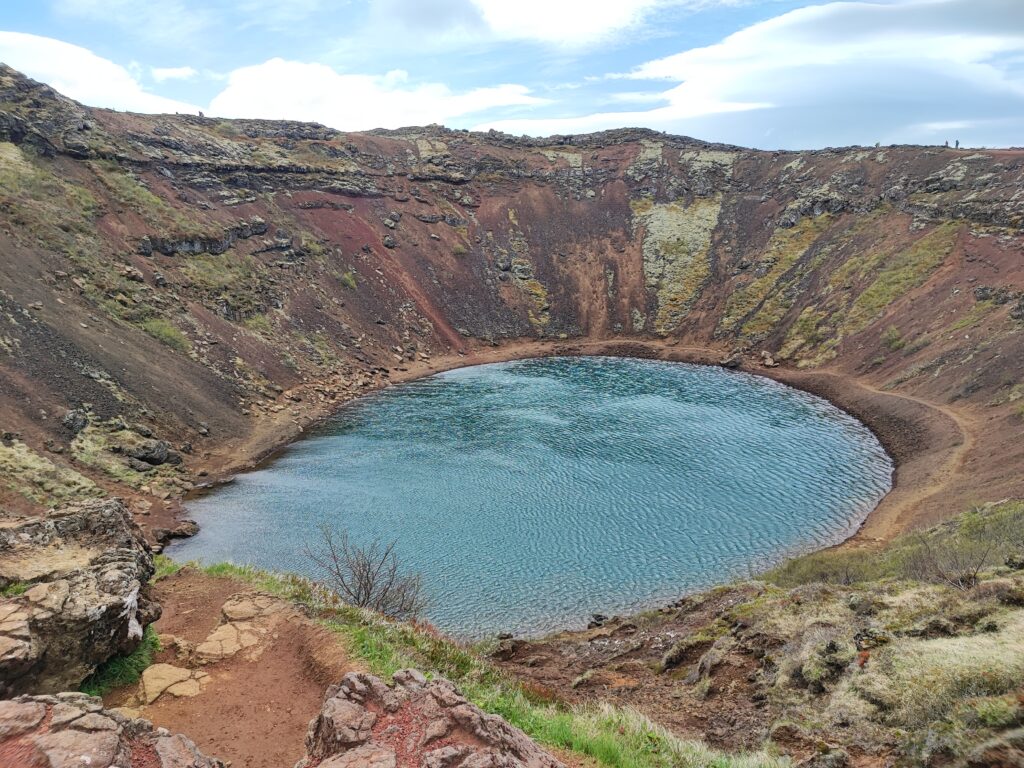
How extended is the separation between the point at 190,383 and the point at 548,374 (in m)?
36.4

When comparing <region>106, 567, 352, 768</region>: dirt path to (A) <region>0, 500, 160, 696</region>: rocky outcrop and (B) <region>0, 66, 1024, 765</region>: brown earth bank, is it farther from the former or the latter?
(A) <region>0, 500, 160, 696</region>: rocky outcrop

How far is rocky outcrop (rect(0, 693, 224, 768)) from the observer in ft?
24.9

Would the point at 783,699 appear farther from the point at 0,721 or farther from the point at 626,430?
the point at 626,430

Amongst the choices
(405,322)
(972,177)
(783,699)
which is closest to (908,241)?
(972,177)

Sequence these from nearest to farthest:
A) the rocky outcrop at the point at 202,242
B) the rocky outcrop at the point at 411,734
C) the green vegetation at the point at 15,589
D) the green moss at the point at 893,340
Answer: the rocky outcrop at the point at 411,734 < the green vegetation at the point at 15,589 < the green moss at the point at 893,340 < the rocky outcrop at the point at 202,242

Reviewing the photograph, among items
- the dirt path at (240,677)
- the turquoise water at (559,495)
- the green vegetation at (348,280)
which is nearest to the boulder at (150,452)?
the turquoise water at (559,495)

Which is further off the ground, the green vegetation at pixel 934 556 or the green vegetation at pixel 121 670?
the green vegetation at pixel 121 670

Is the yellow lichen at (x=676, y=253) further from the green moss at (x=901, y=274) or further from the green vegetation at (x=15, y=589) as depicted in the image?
the green vegetation at (x=15, y=589)

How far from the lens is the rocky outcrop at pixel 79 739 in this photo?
24.9ft

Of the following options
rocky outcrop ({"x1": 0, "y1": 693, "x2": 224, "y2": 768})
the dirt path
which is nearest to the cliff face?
the dirt path

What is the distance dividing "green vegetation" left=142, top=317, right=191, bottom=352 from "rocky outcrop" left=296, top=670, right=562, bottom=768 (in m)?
48.8

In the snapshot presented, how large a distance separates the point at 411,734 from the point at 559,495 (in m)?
29.5

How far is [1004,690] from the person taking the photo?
10.6 meters

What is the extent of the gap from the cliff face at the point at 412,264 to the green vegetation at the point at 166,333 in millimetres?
214
